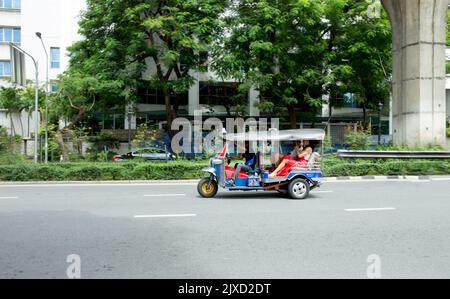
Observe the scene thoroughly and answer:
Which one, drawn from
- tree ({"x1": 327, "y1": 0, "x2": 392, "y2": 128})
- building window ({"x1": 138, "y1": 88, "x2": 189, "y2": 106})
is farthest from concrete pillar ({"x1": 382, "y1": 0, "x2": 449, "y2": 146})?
building window ({"x1": 138, "y1": 88, "x2": 189, "y2": 106})

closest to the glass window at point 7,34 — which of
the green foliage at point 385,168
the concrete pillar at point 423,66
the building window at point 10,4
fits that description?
the building window at point 10,4

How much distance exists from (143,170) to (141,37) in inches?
453

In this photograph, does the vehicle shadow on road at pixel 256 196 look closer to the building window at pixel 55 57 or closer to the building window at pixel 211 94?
the building window at pixel 211 94

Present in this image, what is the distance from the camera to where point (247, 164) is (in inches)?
457

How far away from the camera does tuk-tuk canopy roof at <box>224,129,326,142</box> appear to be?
11508 millimetres

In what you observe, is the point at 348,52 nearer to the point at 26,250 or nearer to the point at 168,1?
the point at 168,1

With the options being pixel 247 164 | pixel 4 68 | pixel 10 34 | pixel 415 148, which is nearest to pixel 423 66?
pixel 415 148

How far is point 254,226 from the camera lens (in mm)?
7457

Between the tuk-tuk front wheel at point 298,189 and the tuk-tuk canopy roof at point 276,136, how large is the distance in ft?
4.07

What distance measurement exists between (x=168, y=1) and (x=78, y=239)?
21160 mm

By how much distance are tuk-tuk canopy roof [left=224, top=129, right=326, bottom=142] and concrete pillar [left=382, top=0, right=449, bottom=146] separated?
35.7 feet

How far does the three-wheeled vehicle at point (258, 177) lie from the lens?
11.3m

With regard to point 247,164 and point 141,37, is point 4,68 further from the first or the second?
point 247,164
